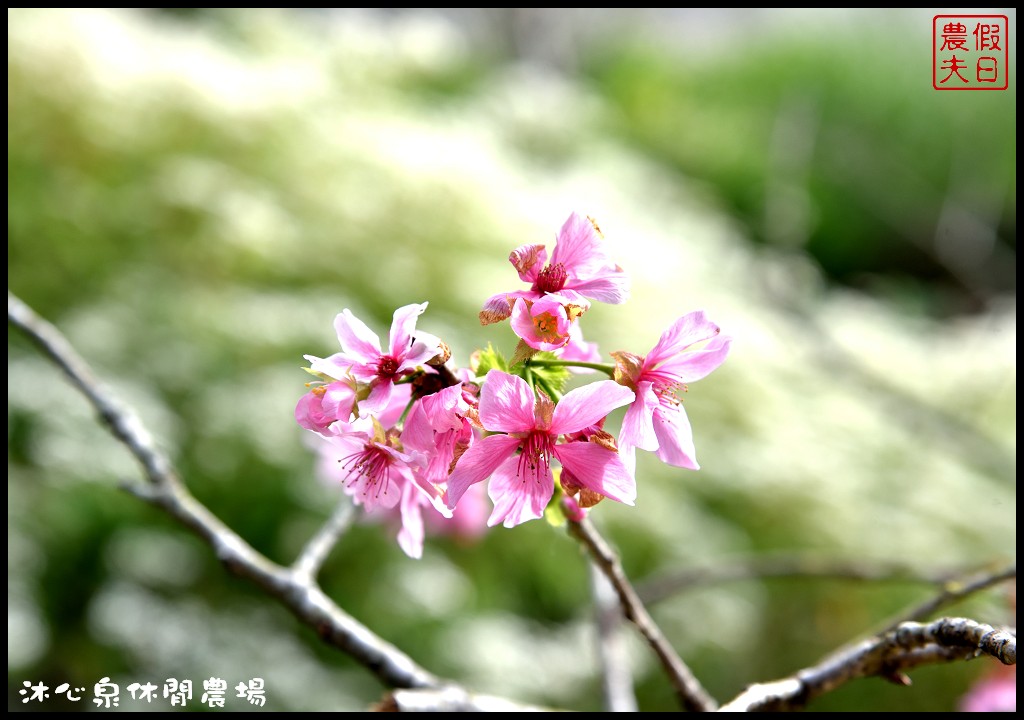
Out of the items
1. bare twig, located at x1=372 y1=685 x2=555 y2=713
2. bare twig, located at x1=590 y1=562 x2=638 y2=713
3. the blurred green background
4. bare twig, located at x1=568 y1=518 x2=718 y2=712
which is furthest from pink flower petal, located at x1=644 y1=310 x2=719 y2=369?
the blurred green background

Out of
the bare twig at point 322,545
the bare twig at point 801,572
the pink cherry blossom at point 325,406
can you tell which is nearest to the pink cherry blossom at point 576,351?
the pink cherry blossom at point 325,406

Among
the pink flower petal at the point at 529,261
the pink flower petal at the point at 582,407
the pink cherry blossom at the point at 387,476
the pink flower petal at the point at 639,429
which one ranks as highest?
the pink flower petal at the point at 529,261

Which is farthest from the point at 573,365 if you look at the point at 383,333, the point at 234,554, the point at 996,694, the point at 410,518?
the point at 383,333

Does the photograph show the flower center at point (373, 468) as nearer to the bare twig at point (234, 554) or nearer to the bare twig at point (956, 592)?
the bare twig at point (234, 554)

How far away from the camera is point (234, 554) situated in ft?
1.85

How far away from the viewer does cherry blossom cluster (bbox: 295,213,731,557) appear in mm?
403

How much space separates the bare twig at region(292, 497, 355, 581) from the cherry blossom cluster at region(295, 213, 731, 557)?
17 centimetres

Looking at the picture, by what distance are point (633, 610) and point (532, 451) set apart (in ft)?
0.51

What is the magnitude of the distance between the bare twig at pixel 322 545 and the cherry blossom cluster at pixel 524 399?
0.17m

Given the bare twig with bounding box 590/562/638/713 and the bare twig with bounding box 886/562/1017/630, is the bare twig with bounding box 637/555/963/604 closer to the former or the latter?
the bare twig with bounding box 590/562/638/713

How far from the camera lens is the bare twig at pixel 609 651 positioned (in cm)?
71

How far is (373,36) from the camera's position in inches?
143

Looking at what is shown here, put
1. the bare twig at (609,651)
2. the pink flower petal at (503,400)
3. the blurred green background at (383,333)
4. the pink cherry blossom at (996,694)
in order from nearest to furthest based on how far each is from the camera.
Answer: the pink flower petal at (503,400) → the bare twig at (609,651) → the pink cherry blossom at (996,694) → the blurred green background at (383,333)

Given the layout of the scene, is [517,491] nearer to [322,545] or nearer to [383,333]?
[322,545]
